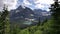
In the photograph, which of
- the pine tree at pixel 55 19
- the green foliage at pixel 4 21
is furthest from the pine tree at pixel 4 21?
the pine tree at pixel 55 19

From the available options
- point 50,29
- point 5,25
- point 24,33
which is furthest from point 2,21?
point 50,29

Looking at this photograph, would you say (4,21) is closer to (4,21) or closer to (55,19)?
(4,21)

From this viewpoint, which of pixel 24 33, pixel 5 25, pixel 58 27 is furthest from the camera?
pixel 24 33

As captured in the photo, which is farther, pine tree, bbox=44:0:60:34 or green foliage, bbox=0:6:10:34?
green foliage, bbox=0:6:10:34

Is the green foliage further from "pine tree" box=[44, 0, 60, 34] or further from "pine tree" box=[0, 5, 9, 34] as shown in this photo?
"pine tree" box=[44, 0, 60, 34]

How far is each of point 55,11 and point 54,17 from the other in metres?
0.77

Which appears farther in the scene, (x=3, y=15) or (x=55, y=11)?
(x=3, y=15)

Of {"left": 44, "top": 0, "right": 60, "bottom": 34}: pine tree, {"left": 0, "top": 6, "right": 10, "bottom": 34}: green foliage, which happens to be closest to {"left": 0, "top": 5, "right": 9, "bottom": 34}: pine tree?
{"left": 0, "top": 6, "right": 10, "bottom": 34}: green foliage

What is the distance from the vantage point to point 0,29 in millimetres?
61812

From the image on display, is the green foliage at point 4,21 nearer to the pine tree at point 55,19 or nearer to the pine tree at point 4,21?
the pine tree at point 4,21

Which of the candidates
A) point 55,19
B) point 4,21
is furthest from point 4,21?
point 55,19

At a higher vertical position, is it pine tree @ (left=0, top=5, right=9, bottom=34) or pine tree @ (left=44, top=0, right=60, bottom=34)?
pine tree @ (left=44, top=0, right=60, bottom=34)

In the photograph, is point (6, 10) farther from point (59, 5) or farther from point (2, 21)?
point (59, 5)

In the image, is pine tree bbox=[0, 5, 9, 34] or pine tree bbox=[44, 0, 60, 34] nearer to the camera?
pine tree bbox=[44, 0, 60, 34]
